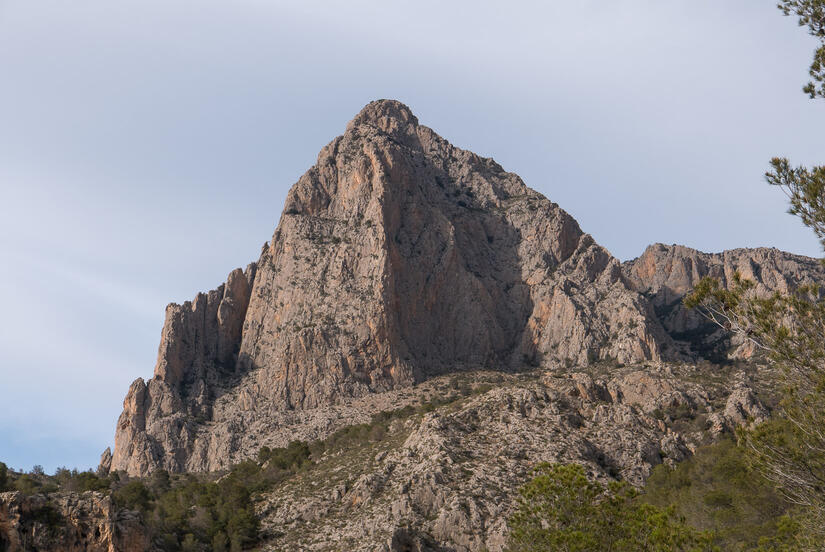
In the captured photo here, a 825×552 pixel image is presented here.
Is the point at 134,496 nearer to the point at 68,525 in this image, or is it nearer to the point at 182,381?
the point at 68,525

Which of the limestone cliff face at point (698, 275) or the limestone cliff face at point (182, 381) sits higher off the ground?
the limestone cliff face at point (698, 275)

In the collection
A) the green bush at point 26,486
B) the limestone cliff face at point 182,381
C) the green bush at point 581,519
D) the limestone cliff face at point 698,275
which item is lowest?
the green bush at point 581,519

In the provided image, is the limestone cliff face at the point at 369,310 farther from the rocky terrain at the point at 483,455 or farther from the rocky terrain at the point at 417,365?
the rocky terrain at the point at 483,455

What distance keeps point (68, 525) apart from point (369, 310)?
67.3 m

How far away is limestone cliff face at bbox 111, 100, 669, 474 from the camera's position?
398 ft

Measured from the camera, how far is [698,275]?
584ft

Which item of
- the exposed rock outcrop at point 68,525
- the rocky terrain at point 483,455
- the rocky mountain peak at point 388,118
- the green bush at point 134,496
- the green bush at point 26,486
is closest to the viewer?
the exposed rock outcrop at point 68,525

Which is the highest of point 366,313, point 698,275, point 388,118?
point 388,118

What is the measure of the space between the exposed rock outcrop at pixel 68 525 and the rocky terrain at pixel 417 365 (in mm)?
148

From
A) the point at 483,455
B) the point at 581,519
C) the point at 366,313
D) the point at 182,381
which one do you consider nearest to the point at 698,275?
the point at 366,313

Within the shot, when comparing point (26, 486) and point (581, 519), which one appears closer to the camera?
point (581, 519)

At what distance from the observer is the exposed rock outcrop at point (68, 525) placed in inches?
2384

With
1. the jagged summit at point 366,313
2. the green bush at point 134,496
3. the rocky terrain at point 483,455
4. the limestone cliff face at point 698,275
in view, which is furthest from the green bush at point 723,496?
the limestone cliff face at point 698,275

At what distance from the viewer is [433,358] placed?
133 m
